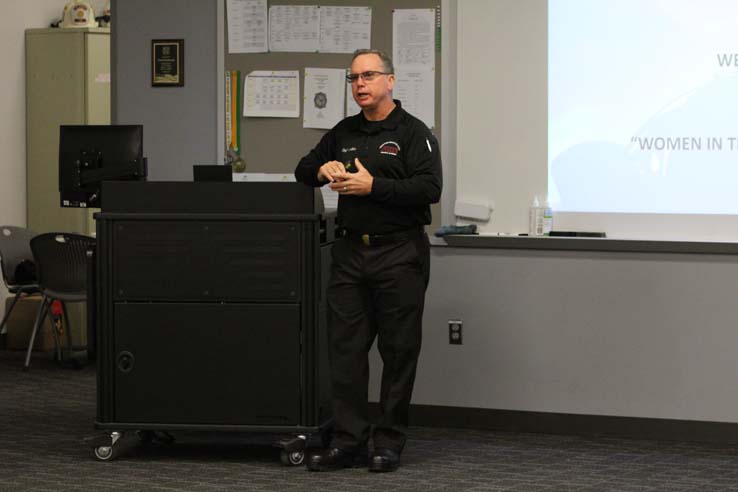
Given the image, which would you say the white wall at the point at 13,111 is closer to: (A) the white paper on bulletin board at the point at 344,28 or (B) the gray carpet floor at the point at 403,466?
(B) the gray carpet floor at the point at 403,466

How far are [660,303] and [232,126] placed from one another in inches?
82.5

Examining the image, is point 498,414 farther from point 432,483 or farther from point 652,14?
point 652,14

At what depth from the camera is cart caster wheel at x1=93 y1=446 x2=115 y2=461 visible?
4.64 metres

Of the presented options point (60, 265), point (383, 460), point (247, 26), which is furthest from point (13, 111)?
point (383, 460)

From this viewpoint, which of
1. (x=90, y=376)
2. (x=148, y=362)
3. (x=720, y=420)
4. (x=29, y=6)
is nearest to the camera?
(x=148, y=362)

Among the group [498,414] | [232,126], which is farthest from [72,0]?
[498,414]

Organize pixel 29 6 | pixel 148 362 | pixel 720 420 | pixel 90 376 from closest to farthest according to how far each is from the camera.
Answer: pixel 148 362 < pixel 720 420 < pixel 90 376 < pixel 29 6

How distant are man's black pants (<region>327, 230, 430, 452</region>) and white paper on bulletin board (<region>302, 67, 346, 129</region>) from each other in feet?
3.66

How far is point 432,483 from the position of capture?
14.2 ft

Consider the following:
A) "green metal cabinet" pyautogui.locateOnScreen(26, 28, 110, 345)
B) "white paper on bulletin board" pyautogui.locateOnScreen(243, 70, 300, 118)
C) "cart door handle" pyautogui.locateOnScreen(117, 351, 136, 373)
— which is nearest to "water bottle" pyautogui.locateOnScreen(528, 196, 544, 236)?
"white paper on bulletin board" pyautogui.locateOnScreen(243, 70, 300, 118)

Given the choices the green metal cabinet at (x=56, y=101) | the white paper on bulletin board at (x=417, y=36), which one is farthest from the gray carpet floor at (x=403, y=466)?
the green metal cabinet at (x=56, y=101)

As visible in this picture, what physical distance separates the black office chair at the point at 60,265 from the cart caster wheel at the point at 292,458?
307 cm

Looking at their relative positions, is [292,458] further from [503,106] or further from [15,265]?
[15,265]

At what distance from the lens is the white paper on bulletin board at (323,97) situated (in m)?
5.52
